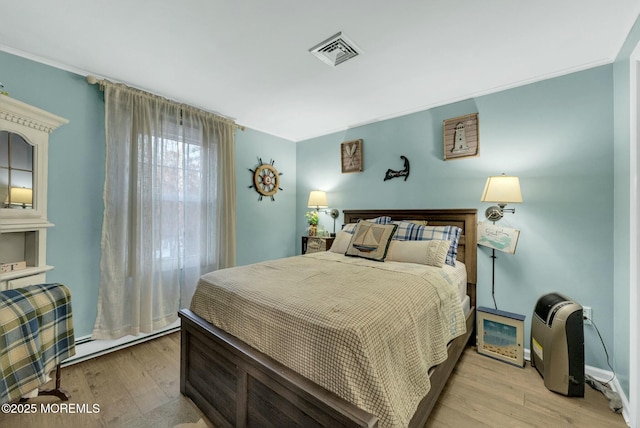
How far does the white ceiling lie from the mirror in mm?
596

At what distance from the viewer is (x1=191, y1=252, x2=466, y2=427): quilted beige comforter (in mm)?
1031

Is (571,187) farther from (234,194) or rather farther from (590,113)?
(234,194)

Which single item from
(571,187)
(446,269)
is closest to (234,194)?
(446,269)

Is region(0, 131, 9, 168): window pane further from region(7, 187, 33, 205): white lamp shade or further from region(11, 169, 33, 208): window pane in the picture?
region(7, 187, 33, 205): white lamp shade

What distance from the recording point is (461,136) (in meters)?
2.71

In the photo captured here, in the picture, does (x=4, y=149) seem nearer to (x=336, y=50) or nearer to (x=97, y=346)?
(x=97, y=346)

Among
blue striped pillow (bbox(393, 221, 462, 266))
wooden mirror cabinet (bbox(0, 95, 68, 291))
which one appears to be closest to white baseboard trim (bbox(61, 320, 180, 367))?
wooden mirror cabinet (bbox(0, 95, 68, 291))

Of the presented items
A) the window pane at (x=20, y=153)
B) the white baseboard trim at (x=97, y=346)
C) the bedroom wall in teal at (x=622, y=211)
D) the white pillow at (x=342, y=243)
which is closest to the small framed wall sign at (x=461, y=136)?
the bedroom wall in teal at (x=622, y=211)

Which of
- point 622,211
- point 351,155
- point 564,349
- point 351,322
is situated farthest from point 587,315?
point 351,155

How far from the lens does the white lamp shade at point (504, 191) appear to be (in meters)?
2.20

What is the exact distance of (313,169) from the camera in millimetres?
4109

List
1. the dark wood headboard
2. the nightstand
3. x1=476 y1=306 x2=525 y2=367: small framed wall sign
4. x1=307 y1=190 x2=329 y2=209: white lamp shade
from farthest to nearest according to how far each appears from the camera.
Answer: x1=307 y1=190 x2=329 y2=209: white lamp shade, the nightstand, the dark wood headboard, x1=476 y1=306 x2=525 y2=367: small framed wall sign

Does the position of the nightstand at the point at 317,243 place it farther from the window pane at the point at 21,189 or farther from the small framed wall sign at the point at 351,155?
the window pane at the point at 21,189

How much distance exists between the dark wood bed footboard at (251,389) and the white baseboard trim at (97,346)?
111 cm
